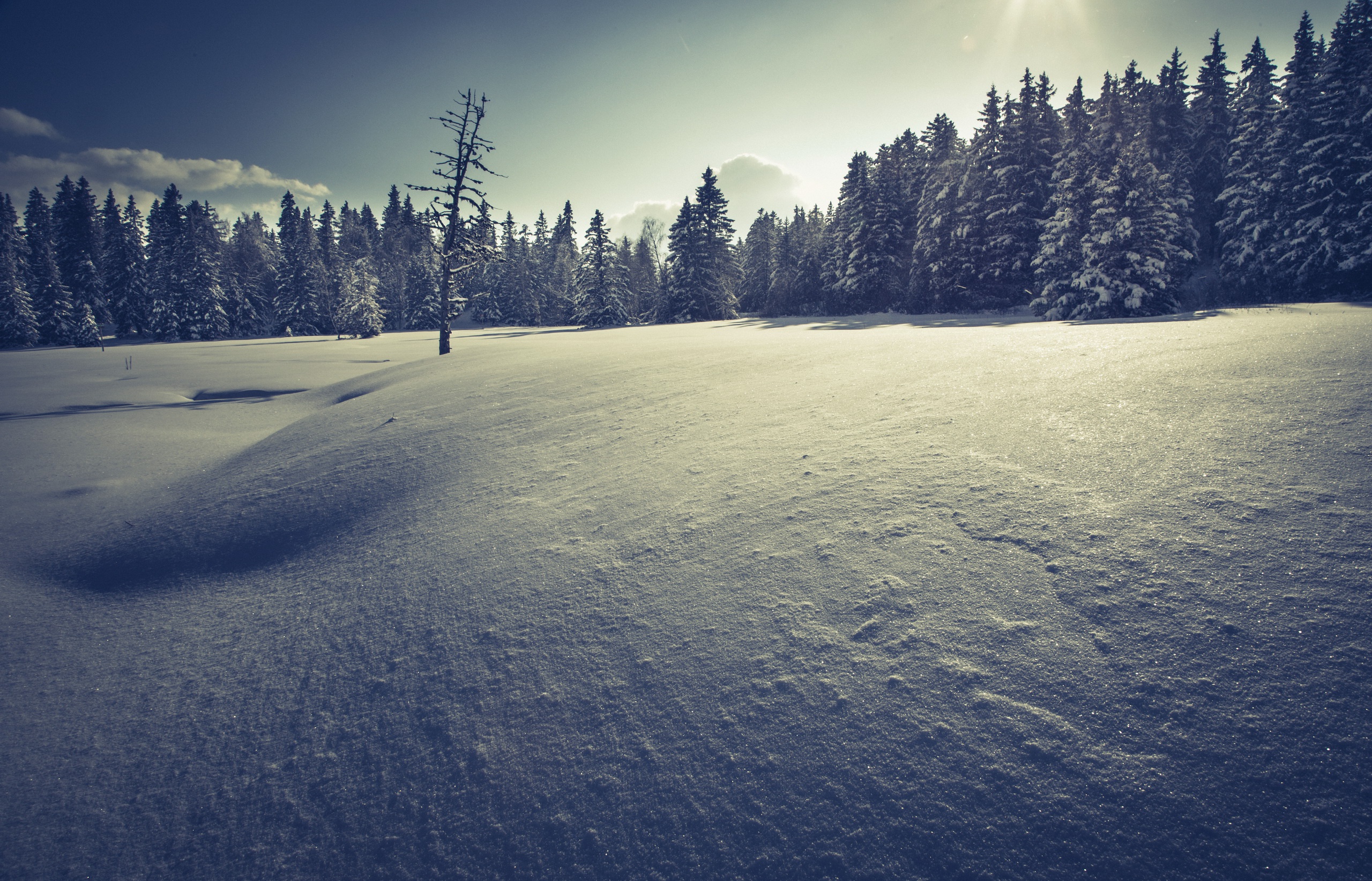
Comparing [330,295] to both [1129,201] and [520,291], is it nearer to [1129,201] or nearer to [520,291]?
[520,291]

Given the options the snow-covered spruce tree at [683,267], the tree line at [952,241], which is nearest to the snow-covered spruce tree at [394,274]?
the tree line at [952,241]

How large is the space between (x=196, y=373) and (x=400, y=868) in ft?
61.8

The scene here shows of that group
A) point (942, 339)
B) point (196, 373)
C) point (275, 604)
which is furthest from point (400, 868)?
point (196, 373)

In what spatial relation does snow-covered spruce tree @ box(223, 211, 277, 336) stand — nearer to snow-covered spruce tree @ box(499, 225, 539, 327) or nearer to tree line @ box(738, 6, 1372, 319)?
snow-covered spruce tree @ box(499, 225, 539, 327)

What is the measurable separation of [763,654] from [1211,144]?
50.2 m

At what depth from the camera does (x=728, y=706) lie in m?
2.00

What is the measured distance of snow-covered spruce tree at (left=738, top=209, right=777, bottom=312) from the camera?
48531 mm

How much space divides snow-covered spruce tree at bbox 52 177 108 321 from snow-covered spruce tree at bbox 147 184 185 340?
16.1ft

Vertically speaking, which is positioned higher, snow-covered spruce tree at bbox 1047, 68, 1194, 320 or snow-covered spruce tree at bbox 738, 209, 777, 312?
snow-covered spruce tree at bbox 738, 209, 777, 312

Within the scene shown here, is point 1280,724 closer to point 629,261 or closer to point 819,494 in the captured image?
point 819,494

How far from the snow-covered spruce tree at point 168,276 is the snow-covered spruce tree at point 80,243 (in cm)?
490

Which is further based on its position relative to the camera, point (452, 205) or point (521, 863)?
point (452, 205)

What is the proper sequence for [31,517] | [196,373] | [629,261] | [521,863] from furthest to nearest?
[629,261], [196,373], [31,517], [521,863]

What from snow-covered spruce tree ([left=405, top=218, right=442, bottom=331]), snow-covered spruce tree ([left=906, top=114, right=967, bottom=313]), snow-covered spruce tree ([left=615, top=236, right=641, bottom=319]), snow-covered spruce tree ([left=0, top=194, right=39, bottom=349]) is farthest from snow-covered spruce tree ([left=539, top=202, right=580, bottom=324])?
snow-covered spruce tree ([left=0, top=194, right=39, bottom=349])
